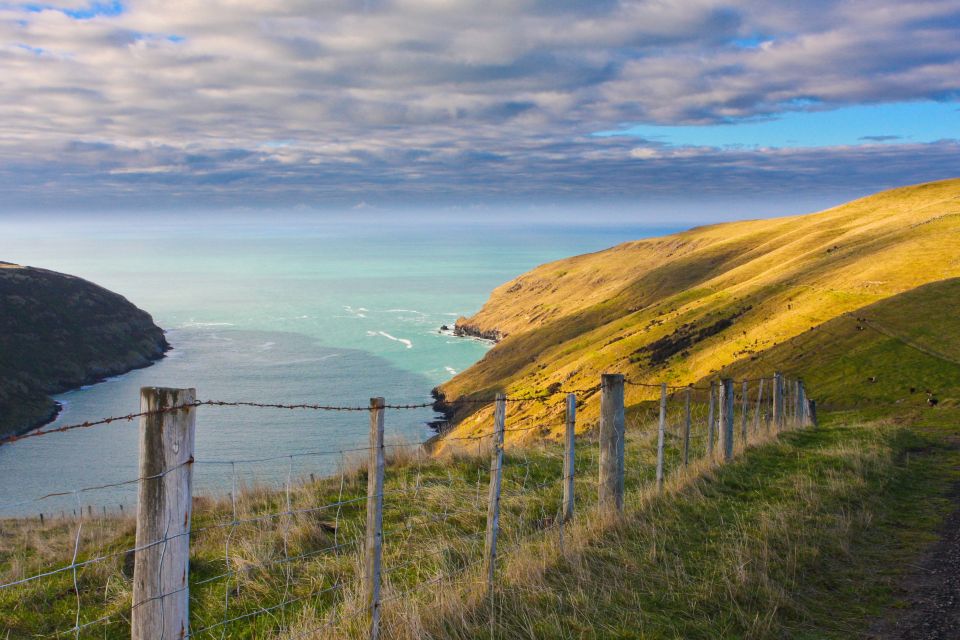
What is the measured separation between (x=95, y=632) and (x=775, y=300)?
83.3 meters

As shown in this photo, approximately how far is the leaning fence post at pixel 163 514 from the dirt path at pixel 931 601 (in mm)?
6626

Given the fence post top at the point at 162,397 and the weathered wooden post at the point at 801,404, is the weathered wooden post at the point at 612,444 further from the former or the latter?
the weathered wooden post at the point at 801,404

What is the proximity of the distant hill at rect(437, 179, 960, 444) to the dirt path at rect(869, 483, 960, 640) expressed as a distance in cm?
4959

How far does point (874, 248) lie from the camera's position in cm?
8744

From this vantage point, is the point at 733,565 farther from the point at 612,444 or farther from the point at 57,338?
the point at 57,338

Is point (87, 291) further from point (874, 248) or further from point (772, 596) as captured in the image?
point (772, 596)

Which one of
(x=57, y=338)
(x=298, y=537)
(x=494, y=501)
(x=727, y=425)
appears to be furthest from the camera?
(x=57, y=338)

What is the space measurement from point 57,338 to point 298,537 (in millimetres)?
180314

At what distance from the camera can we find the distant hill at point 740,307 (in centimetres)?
→ 7031

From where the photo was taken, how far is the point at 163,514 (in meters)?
4.63

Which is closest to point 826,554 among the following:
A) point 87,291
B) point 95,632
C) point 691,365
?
point 95,632

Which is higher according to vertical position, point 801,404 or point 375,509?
point 375,509

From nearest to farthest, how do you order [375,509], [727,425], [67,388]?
[375,509]
[727,425]
[67,388]

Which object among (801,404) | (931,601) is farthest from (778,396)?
(931,601)
